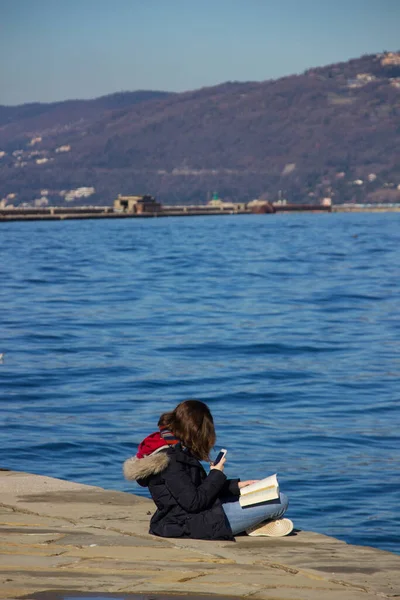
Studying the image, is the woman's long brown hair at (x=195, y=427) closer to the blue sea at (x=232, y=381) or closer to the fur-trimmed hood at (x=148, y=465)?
the fur-trimmed hood at (x=148, y=465)

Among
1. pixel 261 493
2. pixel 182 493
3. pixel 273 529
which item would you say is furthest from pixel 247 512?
pixel 182 493

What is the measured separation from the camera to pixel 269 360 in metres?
23.9

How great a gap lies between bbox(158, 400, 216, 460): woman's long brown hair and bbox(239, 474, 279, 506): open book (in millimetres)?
680

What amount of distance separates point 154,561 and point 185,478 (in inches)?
32.1

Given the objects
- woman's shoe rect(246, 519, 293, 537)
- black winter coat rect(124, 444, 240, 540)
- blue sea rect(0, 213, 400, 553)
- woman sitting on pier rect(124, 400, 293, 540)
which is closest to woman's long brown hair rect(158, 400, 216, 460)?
woman sitting on pier rect(124, 400, 293, 540)

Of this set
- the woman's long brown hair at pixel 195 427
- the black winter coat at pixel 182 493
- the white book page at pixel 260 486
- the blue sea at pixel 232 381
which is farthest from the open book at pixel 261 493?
the blue sea at pixel 232 381

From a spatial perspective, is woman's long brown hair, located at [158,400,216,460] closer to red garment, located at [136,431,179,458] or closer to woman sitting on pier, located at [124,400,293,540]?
woman sitting on pier, located at [124,400,293,540]

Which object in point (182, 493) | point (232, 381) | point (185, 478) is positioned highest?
point (185, 478)

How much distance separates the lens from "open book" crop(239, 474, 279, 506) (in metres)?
8.41

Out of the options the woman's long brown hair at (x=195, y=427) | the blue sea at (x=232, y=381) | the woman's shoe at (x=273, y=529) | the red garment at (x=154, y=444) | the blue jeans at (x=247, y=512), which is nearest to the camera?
the woman's long brown hair at (x=195, y=427)

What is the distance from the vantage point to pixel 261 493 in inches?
333

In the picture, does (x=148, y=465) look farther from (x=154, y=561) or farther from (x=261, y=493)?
(x=261, y=493)

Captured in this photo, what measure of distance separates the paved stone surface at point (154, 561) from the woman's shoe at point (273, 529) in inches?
3.2

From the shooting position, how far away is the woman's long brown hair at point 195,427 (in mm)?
7855
